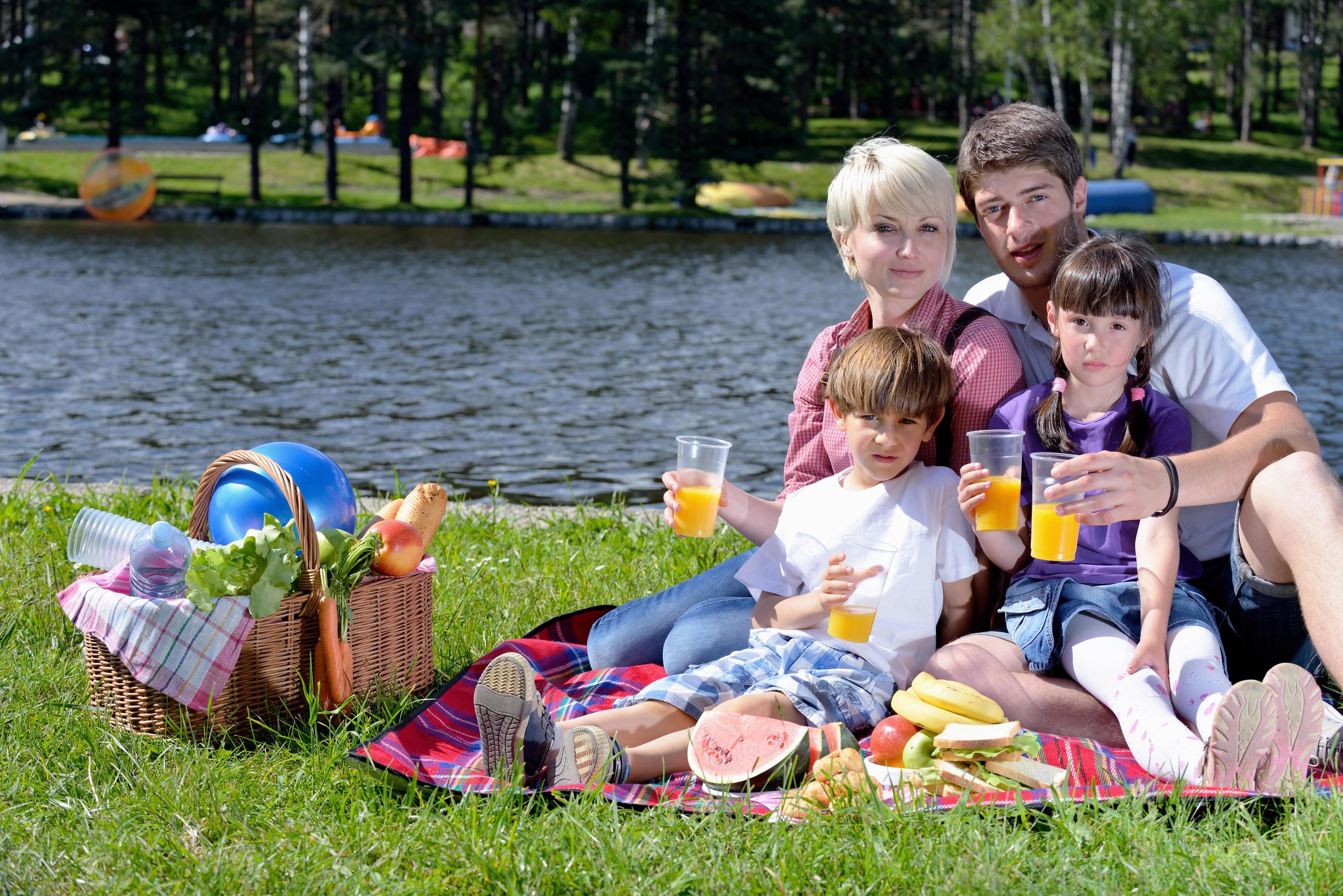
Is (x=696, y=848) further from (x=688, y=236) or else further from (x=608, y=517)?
(x=688, y=236)

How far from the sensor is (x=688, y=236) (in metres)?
32.8

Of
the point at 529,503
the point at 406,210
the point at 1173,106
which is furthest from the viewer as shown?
the point at 1173,106

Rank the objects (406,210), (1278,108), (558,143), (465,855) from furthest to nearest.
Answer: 1. (1278,108)
2. (558,143)
3. (406,210)
4. (465,855)

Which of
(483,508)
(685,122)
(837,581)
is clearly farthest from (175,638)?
(685,122)

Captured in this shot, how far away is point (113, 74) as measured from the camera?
124 feet

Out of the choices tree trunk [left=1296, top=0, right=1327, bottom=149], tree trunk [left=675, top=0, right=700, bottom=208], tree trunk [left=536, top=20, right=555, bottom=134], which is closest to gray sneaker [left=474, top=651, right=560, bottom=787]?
tree trunk [left=675, top=0, right=700, bottom=208]

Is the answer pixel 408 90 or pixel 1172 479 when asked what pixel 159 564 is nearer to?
pixel 1172 479

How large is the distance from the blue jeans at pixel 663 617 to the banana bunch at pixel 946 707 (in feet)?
2.27

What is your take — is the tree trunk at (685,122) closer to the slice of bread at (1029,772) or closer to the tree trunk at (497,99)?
the tree trunk at (497,99)

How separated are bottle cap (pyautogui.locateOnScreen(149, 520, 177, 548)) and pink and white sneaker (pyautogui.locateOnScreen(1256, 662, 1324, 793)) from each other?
2688 millimetres

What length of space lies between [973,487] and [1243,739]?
83 centimetres

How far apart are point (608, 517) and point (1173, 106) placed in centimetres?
5992

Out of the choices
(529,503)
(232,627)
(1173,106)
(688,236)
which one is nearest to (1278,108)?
(1173,106)

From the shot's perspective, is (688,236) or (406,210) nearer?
(688,236)
